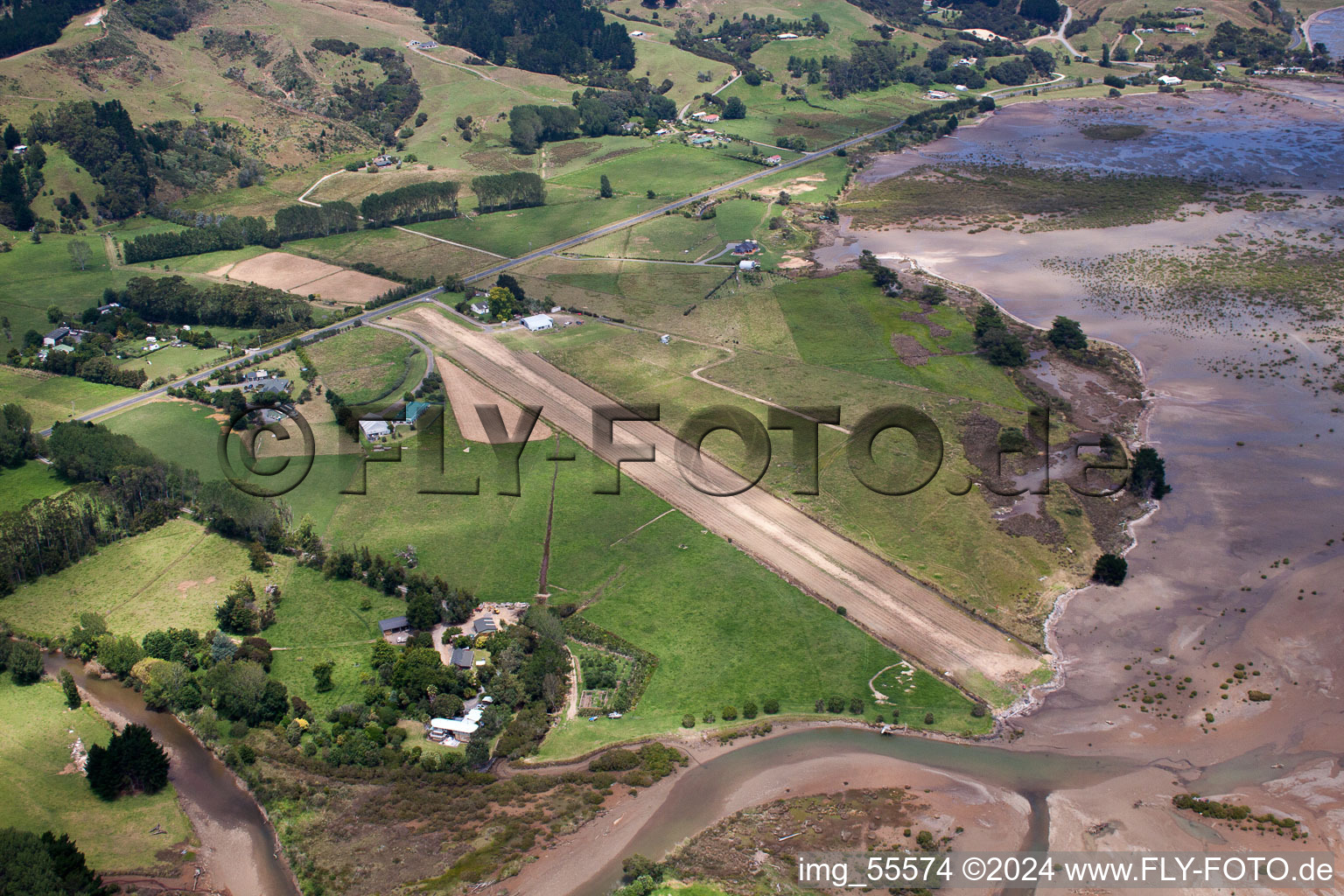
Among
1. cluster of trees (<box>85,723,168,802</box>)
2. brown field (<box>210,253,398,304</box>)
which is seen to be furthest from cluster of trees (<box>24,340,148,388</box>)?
cluster of trees (<box>85,723,168,802</box>)

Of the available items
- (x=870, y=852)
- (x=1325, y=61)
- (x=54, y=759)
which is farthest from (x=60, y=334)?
(x=1325, y=61)

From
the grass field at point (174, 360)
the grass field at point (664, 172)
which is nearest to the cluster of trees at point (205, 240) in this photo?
the grass field at point (174, 360)

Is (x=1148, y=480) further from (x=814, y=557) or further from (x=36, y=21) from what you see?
(x=36, y=21)

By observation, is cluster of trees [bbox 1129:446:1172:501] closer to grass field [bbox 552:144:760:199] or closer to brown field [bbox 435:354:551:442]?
brown field [bbox 435:354:551:442]

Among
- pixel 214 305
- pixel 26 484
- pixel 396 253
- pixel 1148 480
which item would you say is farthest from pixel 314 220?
pixel 1148 480

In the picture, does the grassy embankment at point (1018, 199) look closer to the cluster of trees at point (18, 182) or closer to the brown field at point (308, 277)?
the brown field at point (308, 277)

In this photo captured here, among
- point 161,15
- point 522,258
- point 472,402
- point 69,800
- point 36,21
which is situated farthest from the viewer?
point 161,15

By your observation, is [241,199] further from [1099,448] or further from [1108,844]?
[1108,844]
